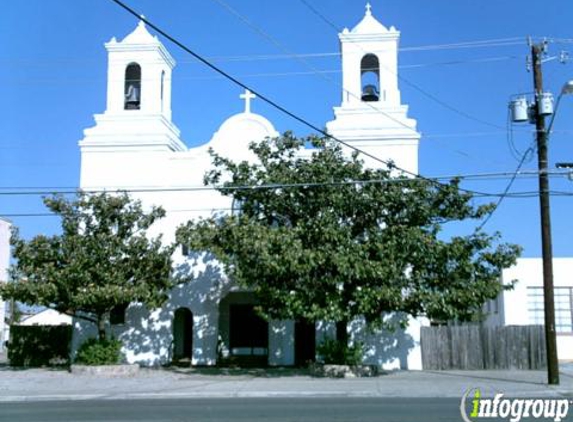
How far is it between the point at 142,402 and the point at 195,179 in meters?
12.9

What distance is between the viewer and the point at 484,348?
26562 millimetres

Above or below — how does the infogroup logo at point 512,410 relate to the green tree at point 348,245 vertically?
below

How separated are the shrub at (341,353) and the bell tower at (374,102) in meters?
7.35

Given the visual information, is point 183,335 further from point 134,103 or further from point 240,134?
point 134,103

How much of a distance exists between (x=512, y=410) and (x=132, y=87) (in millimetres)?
21541

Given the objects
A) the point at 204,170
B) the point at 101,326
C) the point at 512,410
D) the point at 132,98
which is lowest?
the point at 512,410

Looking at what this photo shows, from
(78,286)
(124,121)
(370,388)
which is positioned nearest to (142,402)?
(370,388)

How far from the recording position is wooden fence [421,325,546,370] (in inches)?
1037

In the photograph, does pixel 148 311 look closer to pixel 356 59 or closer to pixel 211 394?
pixel 211 394

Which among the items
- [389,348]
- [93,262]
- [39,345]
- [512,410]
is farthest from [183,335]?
[512,410]

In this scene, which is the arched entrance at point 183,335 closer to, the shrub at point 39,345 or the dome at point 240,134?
the shrub at point 39,345

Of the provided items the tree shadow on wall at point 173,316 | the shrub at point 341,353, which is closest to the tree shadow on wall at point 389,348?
the shrub at point 341,353

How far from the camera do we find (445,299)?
837 inches

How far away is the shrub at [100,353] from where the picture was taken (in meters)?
24.7
